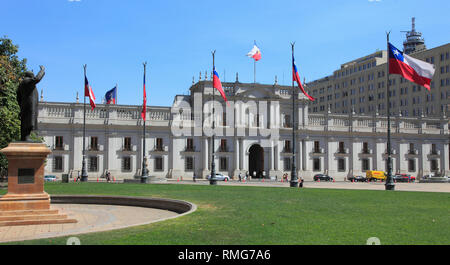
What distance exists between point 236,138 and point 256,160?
6772 mm

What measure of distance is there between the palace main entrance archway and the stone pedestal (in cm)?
5369

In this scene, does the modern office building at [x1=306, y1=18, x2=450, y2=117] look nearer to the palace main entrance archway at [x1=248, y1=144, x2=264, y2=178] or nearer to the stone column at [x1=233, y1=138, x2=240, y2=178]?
the palace main entrance archway at [x1=248, y1=144, x2=264, y2=178]

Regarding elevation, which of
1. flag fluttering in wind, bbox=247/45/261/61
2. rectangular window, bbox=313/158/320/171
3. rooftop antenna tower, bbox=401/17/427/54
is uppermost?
rooftop antenna tower, bbox=401/17/427/54

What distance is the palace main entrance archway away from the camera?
219 ft

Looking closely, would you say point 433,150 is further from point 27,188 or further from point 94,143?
point 27,188

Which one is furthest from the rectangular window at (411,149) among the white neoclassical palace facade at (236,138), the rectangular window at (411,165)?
the rectangular window at (411,165)

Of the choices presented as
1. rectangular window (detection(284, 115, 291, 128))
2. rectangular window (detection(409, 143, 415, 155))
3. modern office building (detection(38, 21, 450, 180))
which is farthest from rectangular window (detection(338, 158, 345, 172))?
rectangular window (detection(409, 143, 415, 155))

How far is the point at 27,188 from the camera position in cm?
1362

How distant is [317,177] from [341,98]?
172 ft

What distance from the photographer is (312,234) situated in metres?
10.3

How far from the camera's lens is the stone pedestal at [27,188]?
1324 centimetres

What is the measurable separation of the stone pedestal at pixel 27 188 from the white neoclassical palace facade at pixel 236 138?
148ft

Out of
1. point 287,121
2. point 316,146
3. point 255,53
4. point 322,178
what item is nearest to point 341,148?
point 316,146
